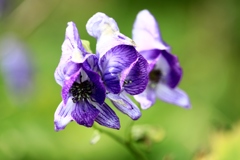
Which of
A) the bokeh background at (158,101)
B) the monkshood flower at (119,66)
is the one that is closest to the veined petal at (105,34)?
the monkshood flower at (119,66)

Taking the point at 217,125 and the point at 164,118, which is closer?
the point at 217,125

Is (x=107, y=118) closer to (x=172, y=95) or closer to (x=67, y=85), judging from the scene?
(x=67, y=85)

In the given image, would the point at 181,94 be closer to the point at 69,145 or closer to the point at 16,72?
the point at 69,145

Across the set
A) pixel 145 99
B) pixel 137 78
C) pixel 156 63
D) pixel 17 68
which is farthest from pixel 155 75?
pixel 17 68

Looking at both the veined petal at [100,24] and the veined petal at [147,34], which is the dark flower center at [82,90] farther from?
the veined petal at [147,34]

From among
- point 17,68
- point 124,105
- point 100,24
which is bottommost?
point 17,68

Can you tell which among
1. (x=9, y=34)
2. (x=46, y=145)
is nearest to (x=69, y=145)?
(x=46, y=145)

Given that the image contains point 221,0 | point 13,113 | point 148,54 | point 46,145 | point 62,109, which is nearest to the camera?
point 62,109
